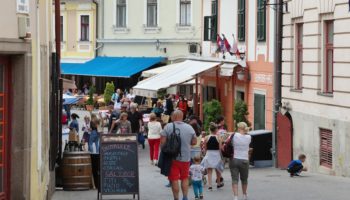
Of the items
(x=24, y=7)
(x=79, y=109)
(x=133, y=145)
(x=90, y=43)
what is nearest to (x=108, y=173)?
(x=133, y=145)

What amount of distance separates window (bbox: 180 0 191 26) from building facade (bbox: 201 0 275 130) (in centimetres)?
1443

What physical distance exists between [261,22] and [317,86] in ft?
20.0

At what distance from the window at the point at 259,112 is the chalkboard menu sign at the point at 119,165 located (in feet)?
43.0

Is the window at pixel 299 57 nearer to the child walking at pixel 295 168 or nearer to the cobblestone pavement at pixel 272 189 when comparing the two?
the cobblestone pavement at pixel 272 189

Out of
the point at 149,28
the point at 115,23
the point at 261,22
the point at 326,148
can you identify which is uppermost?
the point at 115,23

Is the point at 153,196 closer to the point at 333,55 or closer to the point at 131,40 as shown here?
the point at 333,55

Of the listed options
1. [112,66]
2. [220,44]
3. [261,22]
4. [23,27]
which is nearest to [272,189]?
[23,27]

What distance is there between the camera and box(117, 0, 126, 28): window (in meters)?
54.4

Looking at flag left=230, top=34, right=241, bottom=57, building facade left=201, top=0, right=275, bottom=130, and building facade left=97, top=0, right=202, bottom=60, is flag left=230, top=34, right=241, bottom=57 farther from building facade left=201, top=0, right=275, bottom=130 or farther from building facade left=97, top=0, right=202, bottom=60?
building facade left=97, top=0, right=202, bottom=60

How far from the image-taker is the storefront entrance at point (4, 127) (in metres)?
12.6

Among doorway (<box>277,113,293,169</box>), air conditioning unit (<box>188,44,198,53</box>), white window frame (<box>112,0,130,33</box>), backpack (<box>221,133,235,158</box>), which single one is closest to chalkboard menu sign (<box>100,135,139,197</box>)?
backpack (<box>221,133,235,158</box>)

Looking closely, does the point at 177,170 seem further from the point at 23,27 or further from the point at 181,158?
the point at 23,27

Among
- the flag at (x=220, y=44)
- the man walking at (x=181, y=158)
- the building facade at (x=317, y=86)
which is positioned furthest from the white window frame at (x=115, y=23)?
the man walking at (x=181, y=158)

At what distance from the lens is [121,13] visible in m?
54.6
